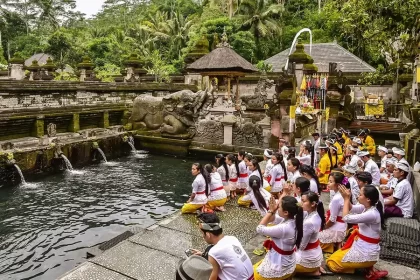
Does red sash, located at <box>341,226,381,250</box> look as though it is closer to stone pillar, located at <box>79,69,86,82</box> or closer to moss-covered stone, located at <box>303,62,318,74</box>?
moss-covered stone, located at <box>303,62,318,74</box>

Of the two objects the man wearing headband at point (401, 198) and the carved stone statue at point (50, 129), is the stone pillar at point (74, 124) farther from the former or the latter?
the man wearing headband at point (401, 198)

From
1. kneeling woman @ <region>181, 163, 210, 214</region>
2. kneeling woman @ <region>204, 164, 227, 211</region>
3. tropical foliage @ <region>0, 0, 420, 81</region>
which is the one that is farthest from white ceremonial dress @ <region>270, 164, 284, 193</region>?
tropical foliage @ <region>0, 0, 420, 81</region>

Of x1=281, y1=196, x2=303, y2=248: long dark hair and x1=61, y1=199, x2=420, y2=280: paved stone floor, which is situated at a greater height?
x1=281, y1=196, x2=303, y2=248: long dark hair

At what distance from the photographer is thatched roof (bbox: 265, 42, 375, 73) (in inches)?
937

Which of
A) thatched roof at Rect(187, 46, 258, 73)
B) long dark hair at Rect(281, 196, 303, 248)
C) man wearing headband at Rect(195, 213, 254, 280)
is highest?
thatched roof at Rect(187, 46, 258, 73)

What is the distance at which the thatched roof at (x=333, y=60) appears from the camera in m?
23.8

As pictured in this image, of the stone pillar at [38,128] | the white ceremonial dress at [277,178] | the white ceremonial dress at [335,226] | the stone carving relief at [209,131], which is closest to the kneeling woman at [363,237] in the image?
the white ceremonial dress at [335,226]

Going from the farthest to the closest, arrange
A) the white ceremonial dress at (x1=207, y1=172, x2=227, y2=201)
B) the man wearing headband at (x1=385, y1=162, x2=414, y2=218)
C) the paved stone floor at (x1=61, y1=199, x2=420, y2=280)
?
the white ceremonial dress at (x1=207, y1=172, x2=227, y2=201) → the man wearing headband at (x1=385, y1=162, x2=414, y2=218) → the paved stone floor at (x1=61, y1=199, x2=420, y2=280)

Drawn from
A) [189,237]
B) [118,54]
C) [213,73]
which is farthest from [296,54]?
[118,54]

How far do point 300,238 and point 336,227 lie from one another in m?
1.52

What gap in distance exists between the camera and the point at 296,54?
20594 millimetres

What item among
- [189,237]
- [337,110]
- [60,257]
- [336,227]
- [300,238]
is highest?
[337,110]

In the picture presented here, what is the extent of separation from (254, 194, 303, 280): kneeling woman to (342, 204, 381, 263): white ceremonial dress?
2.85 ft

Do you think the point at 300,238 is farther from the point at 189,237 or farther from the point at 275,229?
the point at 189,237
